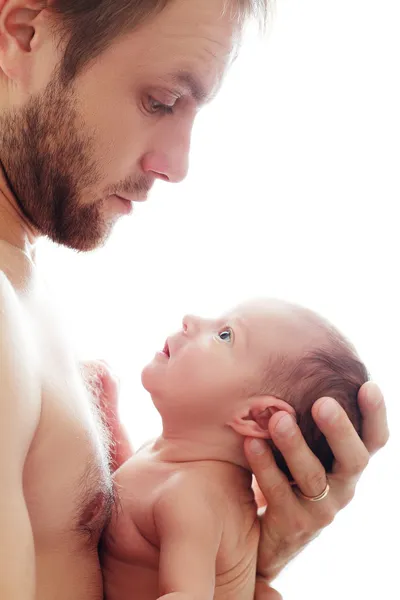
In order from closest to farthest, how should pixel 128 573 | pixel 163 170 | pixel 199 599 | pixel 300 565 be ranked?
pixel 199 599
pixel 128 573
pixel 163 170
pixel 300 565

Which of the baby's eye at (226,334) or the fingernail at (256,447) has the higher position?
the baby's eye at (226,334)

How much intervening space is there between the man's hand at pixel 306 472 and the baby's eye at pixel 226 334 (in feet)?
0.50

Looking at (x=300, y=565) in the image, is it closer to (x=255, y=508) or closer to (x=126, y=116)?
(x=255, y=508)

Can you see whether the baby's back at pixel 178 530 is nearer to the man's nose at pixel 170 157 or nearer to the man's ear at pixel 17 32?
the man's nose at pixel 170 157

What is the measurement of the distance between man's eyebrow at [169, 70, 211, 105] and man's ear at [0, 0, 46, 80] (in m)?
0.21

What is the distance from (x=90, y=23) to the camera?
1170 millimetres

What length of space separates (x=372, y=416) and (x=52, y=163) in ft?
2.05

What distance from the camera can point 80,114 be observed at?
1.20 meters

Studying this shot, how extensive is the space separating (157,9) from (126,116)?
0.16 metres

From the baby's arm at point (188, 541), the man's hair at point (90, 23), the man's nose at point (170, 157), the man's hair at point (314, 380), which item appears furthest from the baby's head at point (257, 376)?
the man's hair at point (90, 23)

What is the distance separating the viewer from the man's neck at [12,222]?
1.18m

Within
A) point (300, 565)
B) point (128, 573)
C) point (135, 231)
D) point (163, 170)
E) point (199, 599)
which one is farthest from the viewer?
point (135, 231)

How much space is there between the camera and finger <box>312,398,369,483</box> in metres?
1.12

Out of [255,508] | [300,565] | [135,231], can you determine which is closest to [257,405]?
[255,508]
